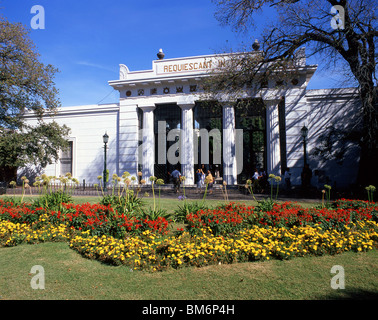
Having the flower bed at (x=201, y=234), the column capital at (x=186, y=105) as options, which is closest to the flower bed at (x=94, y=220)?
the flower bed at (x=201, y=234)

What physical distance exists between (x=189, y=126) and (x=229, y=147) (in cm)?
350

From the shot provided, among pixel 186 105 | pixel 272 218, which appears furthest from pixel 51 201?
pixel 186 105

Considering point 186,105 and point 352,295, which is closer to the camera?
point 352,295

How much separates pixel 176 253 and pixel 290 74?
14536mm

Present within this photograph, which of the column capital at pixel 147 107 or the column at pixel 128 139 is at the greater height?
the column capital at pixel 147 107

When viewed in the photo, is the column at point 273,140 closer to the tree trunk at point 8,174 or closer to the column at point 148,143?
the column at point 148,143

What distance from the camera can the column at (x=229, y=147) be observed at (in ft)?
62.2

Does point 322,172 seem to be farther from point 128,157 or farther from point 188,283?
point 188,283

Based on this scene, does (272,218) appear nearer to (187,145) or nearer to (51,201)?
(51,201)

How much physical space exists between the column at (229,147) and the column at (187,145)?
251cm

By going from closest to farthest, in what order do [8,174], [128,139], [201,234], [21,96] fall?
[201,234]
[21,96]
[128,139]
[8,174]

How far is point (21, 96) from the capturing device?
17203 millimetres

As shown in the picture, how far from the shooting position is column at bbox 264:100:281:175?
60.7 ft
